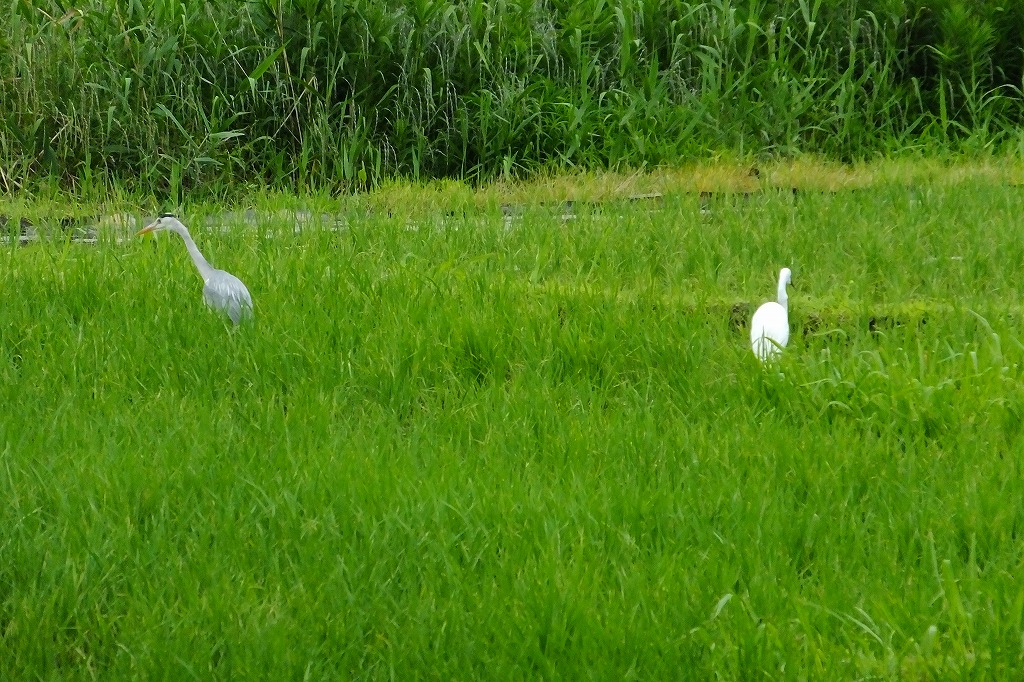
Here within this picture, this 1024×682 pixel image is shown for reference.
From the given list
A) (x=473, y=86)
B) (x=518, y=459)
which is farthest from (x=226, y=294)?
(x=473, y=86)

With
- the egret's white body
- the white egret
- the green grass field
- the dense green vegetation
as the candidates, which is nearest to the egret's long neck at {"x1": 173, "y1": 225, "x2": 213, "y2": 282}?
the white egret

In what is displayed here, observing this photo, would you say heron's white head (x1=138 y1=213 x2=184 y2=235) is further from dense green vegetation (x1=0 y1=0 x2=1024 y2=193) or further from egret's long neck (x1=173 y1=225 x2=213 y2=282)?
dense green vegetation (x1=0 y1=0 x2=1024 y2=193)

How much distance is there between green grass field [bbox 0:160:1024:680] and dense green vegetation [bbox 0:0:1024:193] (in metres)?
1.97

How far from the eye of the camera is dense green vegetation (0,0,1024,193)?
7.52 meters

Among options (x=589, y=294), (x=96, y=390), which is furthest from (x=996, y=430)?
(x=96, y=390)

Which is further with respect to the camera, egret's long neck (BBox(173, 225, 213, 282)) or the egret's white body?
egret's long neck (BBox(173, 225, 213, 282))

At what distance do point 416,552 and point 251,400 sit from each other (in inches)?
46.6

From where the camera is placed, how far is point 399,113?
799 centimetres

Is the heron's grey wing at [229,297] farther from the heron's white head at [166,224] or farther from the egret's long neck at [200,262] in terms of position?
the heron's white head at [166,224]

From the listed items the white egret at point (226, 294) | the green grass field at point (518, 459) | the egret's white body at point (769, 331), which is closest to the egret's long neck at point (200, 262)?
the white egret at point (226, 294)

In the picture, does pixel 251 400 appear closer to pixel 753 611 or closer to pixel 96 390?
pixel 96 390

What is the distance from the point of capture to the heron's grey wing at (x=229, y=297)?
4.57 metres

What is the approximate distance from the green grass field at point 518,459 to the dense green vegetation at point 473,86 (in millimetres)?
1969

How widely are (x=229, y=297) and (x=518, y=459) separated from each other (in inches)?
58.9
